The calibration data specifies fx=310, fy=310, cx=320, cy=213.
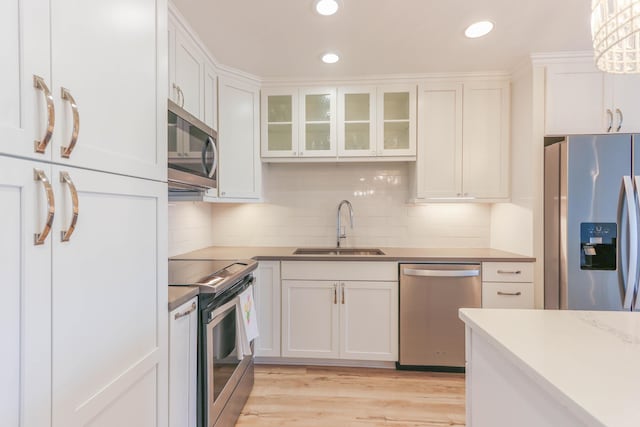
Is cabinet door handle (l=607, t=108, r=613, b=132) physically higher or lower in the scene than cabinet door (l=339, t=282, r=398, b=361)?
higher

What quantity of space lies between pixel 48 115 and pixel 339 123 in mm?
2239

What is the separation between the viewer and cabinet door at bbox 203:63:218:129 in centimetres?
226

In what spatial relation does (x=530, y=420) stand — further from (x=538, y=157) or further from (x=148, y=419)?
(x=538, y=157)

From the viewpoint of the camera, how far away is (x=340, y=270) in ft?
8.05

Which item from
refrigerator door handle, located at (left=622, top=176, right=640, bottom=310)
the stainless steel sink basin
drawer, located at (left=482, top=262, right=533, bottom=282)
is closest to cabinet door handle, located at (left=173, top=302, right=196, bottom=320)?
the stainless steel sink basin

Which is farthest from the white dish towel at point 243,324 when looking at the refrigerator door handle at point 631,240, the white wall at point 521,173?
the refrigerator door handle at point 631,240

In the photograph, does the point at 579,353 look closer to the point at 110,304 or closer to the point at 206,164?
the point at 110,304

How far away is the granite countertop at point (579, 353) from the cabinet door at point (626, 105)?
1.89 metres

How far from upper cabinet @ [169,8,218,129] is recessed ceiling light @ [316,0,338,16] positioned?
2.73ft

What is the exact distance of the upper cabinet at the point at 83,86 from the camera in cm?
59

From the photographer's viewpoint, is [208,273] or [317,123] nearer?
[208,273]

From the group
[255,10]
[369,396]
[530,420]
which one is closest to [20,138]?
[530,420]

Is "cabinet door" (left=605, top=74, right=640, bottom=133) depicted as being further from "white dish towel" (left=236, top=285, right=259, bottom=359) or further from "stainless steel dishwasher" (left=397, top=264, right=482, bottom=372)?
"white dish towel" (left=236, top=285, right=259, bottom=359)

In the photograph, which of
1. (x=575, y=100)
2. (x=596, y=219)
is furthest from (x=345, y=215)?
(x=575, y=100)
